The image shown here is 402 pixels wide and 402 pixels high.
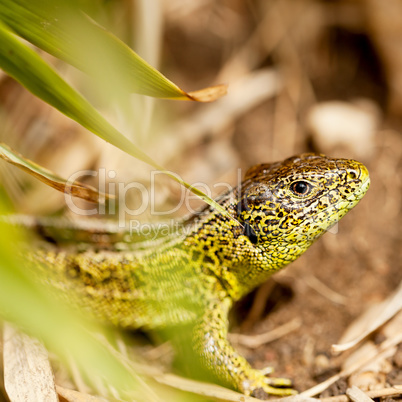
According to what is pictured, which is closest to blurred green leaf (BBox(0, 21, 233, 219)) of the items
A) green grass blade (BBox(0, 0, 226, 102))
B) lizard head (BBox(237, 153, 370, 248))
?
green grass blade (BBox(0, 0, 226, 102))

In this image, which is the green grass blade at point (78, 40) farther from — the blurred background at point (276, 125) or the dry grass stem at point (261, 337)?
the dry grass stem at point (261, 337)

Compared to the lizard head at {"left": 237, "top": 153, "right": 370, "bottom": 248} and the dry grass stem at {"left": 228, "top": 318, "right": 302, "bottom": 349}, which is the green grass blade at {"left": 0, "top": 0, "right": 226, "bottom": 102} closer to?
Answer: the lizard head at {"left": 237, "top": 153, "right": 370, "bottom": 248}

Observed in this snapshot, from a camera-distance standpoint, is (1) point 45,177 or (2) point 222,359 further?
(2) point 222,359

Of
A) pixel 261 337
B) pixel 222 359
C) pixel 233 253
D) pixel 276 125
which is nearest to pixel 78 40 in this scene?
pixel 233 253

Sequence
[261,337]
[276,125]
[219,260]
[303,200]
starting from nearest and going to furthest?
1. [303,200]
2. [219,260]
3. [261,337]
4. [276,125]

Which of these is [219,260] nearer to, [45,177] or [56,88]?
[45,177]

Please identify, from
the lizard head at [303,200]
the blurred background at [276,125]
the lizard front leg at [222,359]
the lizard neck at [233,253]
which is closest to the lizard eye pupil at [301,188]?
the lizard head at [303,200]
